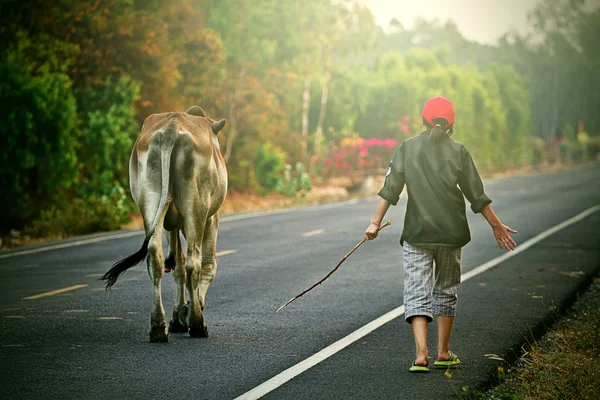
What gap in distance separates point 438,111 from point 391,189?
69 cm

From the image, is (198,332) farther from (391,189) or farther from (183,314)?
(391,189)

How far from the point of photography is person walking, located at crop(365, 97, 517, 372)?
24.4 feet

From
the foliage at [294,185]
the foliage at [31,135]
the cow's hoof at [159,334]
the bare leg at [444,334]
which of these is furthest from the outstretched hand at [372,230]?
the foliage at [294,185]

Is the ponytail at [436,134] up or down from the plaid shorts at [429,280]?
up

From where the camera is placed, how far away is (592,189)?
117 feet

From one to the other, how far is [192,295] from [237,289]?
3303mm

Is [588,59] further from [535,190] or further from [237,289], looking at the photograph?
[237,289]

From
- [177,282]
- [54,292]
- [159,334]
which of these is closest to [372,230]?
[159,334]

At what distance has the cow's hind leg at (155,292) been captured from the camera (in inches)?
332

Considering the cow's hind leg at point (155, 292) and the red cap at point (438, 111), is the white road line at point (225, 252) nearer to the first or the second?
the cow's hind leg at point (155, 292)

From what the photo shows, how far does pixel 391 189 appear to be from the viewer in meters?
7.54

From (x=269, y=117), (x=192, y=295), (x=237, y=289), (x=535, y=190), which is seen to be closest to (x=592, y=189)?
(x=535, y=190)

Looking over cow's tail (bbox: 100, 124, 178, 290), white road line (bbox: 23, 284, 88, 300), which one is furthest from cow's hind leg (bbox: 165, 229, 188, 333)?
white road line (bbox: 23, 284, 88, 300)

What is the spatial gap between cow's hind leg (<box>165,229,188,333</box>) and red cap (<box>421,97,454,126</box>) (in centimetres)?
283
